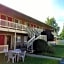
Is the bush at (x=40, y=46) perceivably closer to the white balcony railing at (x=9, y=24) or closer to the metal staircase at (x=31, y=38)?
the metal staircase at (x=31, y=38)

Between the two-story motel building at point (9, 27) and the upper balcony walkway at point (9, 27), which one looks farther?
the two-story motel building at point (9, 27)

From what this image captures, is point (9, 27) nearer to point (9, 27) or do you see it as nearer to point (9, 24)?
point (9, 27)

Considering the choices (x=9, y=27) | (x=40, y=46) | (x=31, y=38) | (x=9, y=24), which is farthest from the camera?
(x=31, y=38)

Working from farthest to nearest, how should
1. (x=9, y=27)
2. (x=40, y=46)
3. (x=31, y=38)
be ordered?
1. (x=31, y=38)
2. (x=40, y=46)
3. (x=9, y=27)

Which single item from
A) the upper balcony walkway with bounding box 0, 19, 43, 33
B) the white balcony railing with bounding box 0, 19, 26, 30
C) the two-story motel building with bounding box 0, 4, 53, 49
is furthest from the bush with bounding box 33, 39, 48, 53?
the white balcony railing with bounding box 0, 19, 26, 30

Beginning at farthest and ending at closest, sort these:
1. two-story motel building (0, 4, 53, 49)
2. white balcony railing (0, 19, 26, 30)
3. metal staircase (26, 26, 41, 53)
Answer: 1. metal staircase (26, 26, 41, 53)
2. two-story motel building (0, 4, 53, 49)
3. white balcony railing (0, 19, 26, 30)

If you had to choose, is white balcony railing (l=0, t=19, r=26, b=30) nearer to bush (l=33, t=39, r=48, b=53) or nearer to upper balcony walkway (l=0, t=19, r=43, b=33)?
upper balcony walkway (l=0, t=19, r=43, b=33)

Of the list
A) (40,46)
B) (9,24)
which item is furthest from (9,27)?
(40,46)

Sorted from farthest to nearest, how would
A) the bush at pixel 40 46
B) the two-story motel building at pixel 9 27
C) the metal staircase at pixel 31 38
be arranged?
the metal staircase at pixel 31 38
the bush at pixel 40 46
the two-story motel building at pixel 9 27

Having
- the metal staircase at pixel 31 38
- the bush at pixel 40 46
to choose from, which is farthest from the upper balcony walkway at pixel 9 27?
the bush at pixel 40 46

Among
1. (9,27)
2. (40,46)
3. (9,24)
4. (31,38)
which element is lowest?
(40,46)

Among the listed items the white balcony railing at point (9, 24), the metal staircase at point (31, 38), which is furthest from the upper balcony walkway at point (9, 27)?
the metal staircase at point (31, 38)

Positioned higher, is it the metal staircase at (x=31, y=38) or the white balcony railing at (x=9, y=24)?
the white balcony railing at (x=9, y=24)

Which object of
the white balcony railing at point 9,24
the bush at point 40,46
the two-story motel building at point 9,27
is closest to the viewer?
the white balcony railing at point 9,24
